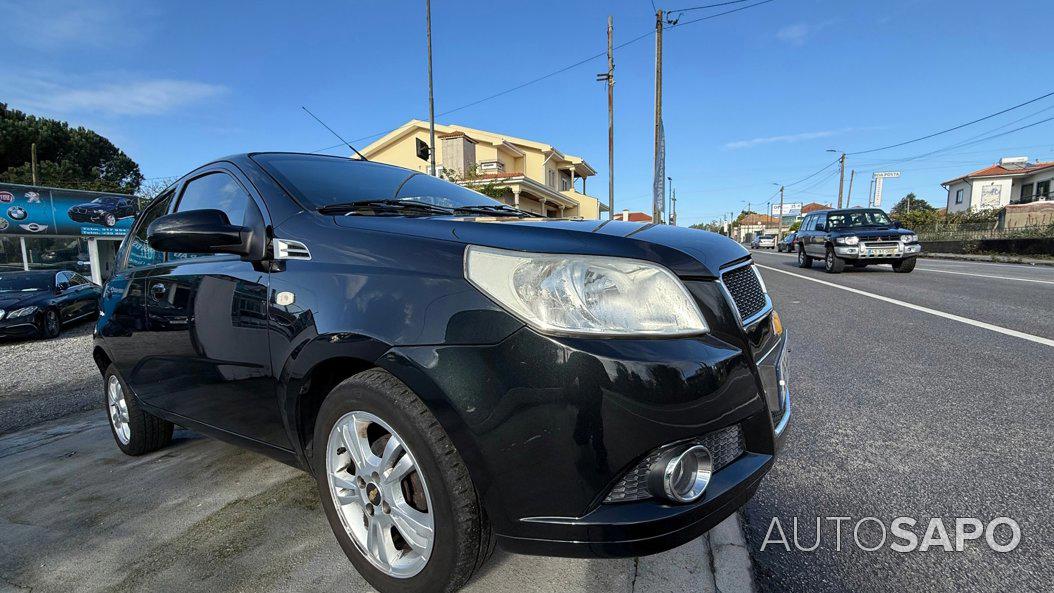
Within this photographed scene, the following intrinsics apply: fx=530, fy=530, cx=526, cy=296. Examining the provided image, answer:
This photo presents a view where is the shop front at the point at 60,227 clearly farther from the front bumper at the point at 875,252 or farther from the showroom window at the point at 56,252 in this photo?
the front bumper at the point at 875,252

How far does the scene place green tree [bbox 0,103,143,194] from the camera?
104ft

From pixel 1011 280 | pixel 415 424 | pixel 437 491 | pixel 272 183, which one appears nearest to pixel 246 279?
pixel 272 183

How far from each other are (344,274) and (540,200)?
2672cm

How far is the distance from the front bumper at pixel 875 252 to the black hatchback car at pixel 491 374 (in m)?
12.1

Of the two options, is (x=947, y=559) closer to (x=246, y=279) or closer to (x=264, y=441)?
(x=264, y=441)

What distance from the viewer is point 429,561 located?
1.59m

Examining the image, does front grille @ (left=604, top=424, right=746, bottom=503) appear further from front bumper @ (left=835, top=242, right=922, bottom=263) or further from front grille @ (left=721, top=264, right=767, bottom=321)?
front bumper @ (left=835, top=242, right=922, bottom=263)

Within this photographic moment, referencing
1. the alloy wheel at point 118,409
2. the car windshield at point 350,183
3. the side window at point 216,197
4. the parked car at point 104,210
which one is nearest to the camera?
the car windshield at point 350,183

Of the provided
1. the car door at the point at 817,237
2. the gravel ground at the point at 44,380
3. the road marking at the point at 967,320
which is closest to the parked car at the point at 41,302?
the gravel ground at the point at 44,380

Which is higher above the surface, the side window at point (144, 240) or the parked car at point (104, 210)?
the parked car at point (104, 210)

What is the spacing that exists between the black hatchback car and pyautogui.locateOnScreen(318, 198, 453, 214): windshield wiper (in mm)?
23

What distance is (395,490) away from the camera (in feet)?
5.49

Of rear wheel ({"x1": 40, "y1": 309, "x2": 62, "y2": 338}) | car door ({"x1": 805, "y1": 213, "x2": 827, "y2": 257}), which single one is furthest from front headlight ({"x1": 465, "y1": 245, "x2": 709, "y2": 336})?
car door ({"x1": 805, "y1": 213, "x2": 827, "y2": 257})

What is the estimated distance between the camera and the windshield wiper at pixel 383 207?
2.11 metres
